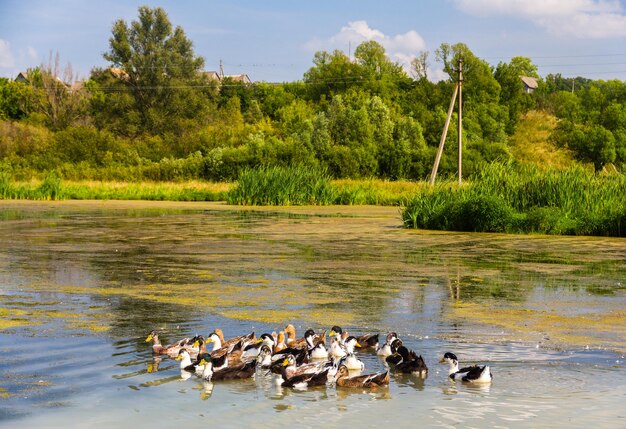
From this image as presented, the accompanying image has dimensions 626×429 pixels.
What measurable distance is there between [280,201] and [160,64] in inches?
1819

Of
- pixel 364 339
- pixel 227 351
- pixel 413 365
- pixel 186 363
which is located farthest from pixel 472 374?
pixel 186 363

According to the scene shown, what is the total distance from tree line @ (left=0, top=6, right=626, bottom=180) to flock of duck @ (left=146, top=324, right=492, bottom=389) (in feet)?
146

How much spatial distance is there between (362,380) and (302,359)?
79 centimetres

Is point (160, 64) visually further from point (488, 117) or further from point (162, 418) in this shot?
point (162, 418)

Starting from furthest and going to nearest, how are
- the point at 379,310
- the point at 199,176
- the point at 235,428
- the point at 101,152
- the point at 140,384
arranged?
the point at 101,152
the point at 199,176
the point at 379,310
the point at 140,384
the point at 235,428

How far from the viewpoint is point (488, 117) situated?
268 ft

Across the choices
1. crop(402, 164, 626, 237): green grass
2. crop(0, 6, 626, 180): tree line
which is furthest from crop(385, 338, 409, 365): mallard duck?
crop(0, 6, 626, 180): tree line

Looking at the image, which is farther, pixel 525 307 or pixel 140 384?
pixel 525 307

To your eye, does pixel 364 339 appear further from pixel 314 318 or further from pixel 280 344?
pixel 314 318

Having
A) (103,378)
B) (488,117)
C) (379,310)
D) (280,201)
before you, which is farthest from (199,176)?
(103,378)

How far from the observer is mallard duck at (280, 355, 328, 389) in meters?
9.20

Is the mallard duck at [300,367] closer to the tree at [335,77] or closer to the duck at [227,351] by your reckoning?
the duck at [227,351]

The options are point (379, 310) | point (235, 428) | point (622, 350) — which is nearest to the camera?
point (235, 428)

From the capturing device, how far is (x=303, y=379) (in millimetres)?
9219
